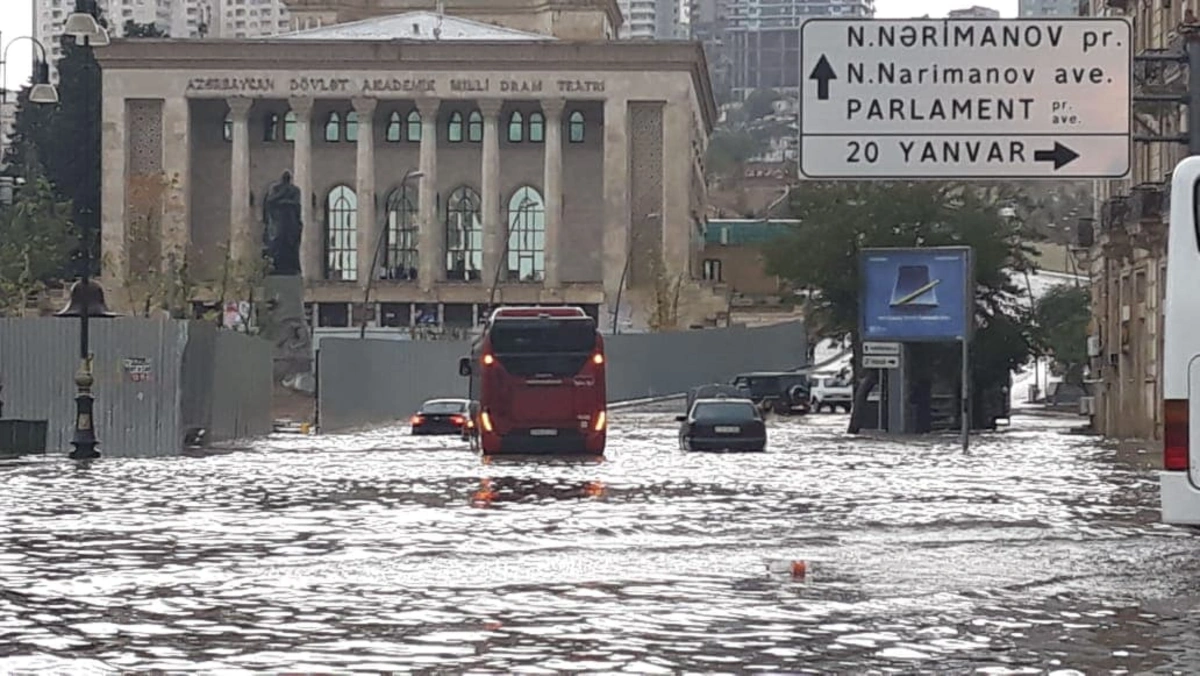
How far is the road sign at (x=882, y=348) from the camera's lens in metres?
64.1

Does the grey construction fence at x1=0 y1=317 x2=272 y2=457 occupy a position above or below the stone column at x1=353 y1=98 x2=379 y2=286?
below

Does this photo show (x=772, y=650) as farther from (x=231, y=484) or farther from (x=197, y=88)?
(x=197, y=88)

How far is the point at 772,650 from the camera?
13.7 meters

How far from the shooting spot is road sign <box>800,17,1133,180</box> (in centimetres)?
2430

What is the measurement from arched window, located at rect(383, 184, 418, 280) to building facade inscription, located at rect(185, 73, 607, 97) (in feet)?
22.5

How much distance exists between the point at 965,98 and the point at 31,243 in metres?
73.6

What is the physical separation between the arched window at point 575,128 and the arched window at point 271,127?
17.1 metres

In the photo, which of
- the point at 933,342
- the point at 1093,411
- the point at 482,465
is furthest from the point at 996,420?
the point at 482,465

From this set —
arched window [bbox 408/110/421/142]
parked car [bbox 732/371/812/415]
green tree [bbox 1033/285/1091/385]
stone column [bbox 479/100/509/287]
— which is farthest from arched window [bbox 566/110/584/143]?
parked car [bbox 732/371/812/415]

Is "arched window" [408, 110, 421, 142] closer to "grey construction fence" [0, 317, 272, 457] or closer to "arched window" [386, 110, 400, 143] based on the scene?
"arched window" [386, 110, 400, 143]

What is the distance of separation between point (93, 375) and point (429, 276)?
8136cm

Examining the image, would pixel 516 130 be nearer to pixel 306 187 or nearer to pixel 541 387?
pixel 306 187

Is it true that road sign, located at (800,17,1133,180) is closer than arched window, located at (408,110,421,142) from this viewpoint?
Yes

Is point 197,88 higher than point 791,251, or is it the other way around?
point 197,88
